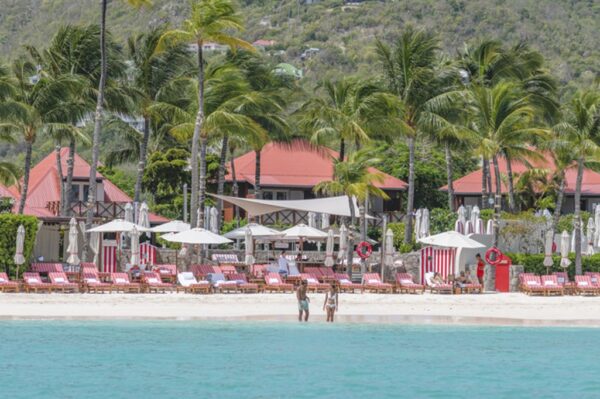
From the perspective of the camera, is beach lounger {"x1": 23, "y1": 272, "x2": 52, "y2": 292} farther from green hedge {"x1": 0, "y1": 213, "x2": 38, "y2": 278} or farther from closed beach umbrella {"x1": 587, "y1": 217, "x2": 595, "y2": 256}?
closed beach umbrella {"x1": 587, "y1": 217, "x2": 595, "y2": 256}

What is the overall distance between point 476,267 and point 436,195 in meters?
24.9

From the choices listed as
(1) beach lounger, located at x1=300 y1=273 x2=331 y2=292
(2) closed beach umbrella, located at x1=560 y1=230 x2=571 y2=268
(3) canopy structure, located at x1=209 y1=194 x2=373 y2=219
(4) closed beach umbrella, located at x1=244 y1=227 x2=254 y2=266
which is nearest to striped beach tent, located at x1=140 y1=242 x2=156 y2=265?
(3) canopy structure, located at x1=209 y1=194 x2=373 y2=219

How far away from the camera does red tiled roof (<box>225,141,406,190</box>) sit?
6262 centimetres

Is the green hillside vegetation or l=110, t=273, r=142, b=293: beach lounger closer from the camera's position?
l=110, t=273, r=142, b=293: beach lounger

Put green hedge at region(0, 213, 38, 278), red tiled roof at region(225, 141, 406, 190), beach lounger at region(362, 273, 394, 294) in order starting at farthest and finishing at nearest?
red tiled roof at region(225, 141, 406, 190) < beach lounger at region(362, 273, 394, 294) < green hedge at region(0, 213, 38, 278)

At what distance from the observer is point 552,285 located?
39750mm

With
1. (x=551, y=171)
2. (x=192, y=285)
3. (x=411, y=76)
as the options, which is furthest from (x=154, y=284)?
(x=551, y=171)

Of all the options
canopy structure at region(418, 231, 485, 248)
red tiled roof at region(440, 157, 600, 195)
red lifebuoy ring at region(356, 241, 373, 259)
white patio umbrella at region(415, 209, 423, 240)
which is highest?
red tiled roof at region(440, 157, 600, 195)

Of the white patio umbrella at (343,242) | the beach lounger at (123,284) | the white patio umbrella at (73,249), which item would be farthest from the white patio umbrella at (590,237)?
the white patio umbrella at (73,249)

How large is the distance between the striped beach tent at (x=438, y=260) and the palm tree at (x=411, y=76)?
6.77 metres

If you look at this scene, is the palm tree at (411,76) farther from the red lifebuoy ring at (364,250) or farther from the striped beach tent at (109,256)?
the striped beach tent at (109,256)

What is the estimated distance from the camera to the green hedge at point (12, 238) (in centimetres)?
3884

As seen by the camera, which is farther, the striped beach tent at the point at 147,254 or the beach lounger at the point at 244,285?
the striped beach tent at the point at 147,254

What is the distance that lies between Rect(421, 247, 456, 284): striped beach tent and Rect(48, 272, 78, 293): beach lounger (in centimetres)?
1222
